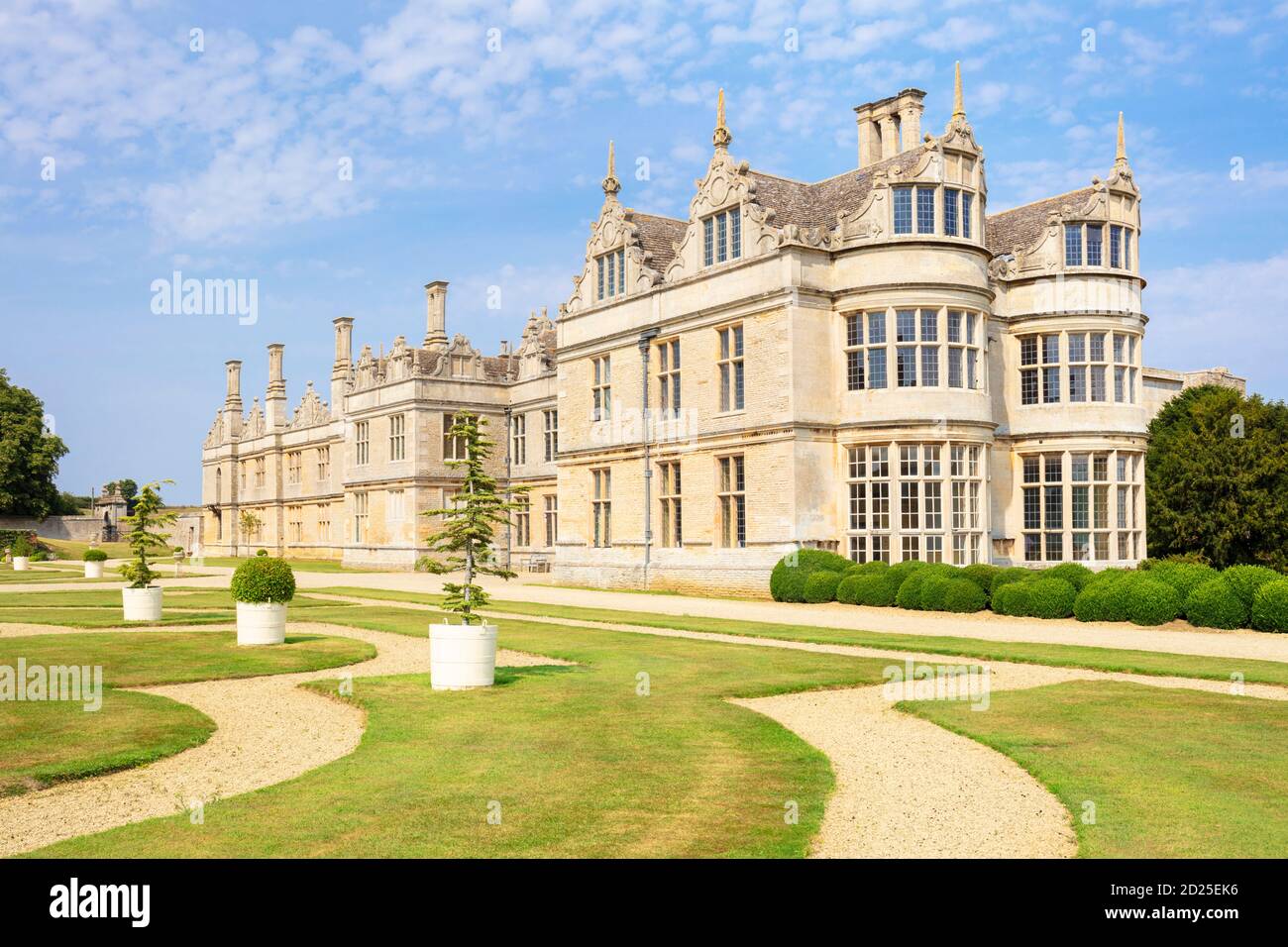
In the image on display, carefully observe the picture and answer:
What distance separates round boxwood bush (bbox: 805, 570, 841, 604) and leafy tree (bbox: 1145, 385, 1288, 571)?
54.9 feet

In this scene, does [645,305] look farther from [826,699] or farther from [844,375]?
[826,699]

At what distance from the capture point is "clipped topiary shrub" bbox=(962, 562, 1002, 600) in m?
27.3

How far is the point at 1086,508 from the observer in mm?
35312

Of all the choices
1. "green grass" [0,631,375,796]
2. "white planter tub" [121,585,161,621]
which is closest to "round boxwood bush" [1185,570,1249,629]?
"green grass" [0,631,375,796]

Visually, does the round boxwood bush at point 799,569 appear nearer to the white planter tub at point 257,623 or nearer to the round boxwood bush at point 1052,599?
the round boxwood bush at point 1052,599

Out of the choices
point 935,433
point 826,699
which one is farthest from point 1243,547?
point 826,699

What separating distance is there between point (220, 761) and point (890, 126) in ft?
111

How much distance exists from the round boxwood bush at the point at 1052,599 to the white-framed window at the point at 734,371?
11537mm

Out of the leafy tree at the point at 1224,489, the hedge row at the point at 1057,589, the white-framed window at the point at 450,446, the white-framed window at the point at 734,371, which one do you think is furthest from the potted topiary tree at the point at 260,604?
the white-framed window at the point at 450,446

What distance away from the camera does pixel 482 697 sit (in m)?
14.1

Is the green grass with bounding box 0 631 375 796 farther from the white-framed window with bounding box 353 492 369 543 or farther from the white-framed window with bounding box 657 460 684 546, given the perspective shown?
the white-framed window with bounding box 353 492 369 543

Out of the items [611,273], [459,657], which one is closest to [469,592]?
[459,657]

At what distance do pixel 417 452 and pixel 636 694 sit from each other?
1756 inches

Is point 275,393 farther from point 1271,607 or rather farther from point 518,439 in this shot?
point 1271,607
